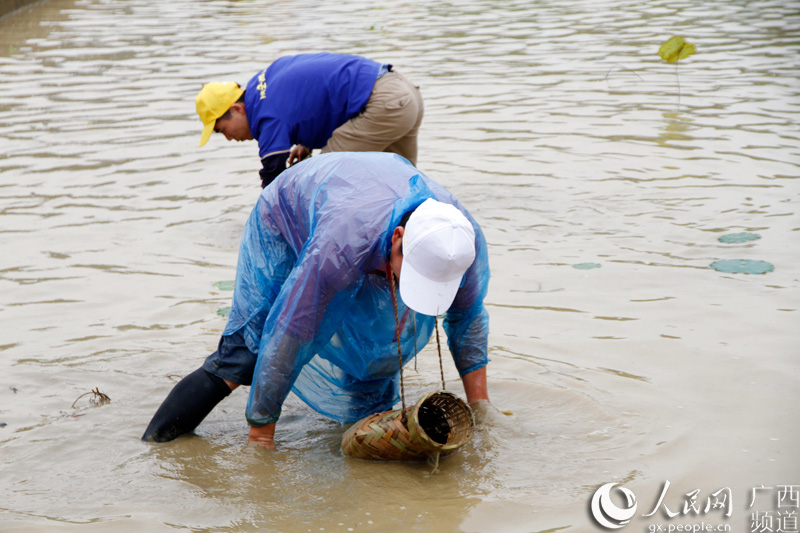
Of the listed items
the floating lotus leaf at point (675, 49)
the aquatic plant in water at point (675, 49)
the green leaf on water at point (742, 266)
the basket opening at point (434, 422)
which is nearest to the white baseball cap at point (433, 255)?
the basket opening at point (434, 422)

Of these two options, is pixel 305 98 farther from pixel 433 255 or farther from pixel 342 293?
pixel 433 255

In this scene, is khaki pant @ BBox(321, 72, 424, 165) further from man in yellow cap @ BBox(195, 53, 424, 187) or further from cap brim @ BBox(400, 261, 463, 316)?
cap brim @ BBox(400, 261, 463, 316)

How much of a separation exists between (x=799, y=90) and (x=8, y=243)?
7.08 m

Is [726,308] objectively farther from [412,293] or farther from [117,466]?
[117,466]

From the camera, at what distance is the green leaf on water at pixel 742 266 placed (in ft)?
14.3

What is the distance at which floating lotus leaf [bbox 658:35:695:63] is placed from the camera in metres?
8.08

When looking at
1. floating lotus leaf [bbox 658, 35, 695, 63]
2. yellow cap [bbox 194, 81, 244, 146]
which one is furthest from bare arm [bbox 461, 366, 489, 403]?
floating lotus leaf [bbox 658, 35, 695, 63]

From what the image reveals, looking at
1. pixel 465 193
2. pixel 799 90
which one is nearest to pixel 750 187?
pixel 465 193

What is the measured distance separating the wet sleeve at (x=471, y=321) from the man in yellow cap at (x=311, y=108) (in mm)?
1672

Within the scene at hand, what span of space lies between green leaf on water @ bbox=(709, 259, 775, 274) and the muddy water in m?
0.06

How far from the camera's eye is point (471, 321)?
116 inches

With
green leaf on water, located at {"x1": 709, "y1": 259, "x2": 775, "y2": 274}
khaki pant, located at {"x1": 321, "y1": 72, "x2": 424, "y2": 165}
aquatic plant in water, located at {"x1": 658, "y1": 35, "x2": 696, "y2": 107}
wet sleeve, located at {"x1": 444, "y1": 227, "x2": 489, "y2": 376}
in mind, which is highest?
khaki pant, located at {"x1": 321, "y1": 72, "x2": 424, "y2": 165}

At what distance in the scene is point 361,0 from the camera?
17.4 m

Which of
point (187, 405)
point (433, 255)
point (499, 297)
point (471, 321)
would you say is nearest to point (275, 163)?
point (499, 297)
